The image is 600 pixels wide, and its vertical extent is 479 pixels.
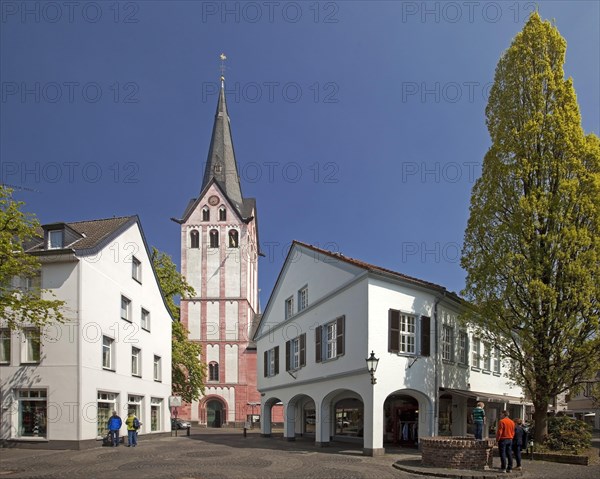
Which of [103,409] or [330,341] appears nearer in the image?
[330,341]

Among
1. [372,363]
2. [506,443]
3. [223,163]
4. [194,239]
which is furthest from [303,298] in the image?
[223,163]

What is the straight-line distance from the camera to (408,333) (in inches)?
920

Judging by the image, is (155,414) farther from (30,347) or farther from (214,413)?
(214,413)

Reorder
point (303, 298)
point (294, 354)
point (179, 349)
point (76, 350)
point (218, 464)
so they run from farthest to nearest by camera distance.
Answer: point (179, 349), point (294, 354), point (303, 298), point (76, 350), point (218, 464)

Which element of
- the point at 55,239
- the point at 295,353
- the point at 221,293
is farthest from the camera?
the point at 221,293

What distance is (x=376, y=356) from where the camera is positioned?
2197 centimetres

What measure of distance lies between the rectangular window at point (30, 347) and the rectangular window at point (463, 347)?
58.1 feet

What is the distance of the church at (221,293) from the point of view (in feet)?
209

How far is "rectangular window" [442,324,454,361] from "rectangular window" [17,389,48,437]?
53.4 feet

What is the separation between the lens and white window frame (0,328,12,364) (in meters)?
25.3

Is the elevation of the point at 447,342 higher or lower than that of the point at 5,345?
higher

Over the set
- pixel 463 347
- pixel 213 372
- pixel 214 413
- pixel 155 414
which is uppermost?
pixel 463 347

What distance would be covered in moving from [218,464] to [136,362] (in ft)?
47.4

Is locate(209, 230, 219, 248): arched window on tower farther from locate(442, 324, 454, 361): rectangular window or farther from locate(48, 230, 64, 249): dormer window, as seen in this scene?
locate(442, 324, 454, 361): rectangular window
